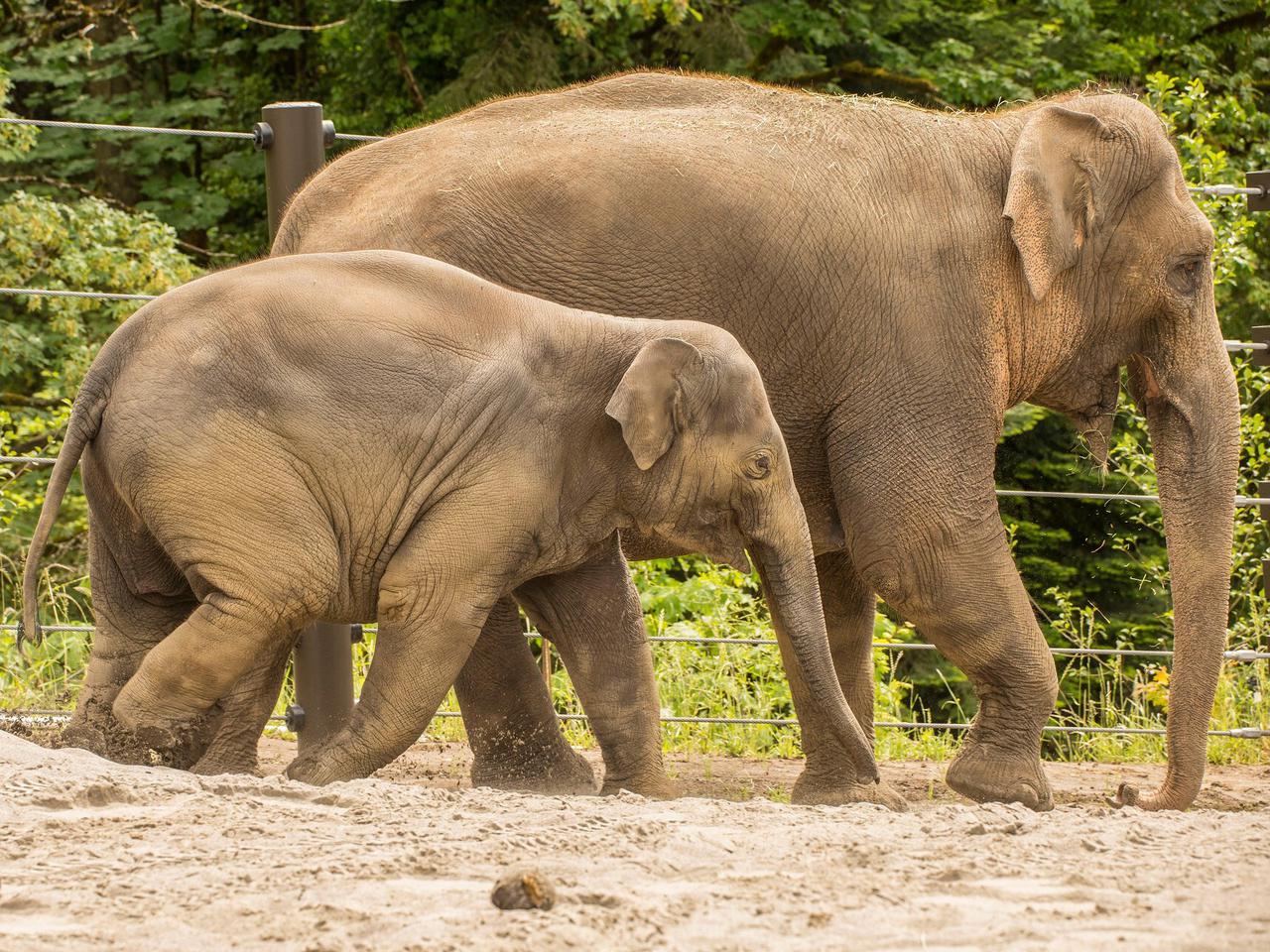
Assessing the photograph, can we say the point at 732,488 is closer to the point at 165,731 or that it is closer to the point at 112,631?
the point at 165,731

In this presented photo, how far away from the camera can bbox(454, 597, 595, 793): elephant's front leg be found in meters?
5.56

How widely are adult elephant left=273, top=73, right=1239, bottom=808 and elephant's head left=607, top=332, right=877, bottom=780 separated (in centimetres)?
36

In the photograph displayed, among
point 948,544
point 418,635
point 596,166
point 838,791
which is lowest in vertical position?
point 838,791

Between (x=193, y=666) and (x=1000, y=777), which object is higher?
(x=193, y=666)

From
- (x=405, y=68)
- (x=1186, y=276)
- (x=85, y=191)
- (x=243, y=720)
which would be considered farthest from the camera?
(x=405, y=68)

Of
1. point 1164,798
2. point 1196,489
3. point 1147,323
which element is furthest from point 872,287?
point 1164,798

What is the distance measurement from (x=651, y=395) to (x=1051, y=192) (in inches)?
58.9

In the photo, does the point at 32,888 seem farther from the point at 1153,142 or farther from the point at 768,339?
the point at 1153,142

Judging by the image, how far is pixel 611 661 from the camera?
5281 millimetres

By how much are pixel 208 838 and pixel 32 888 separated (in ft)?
1.38

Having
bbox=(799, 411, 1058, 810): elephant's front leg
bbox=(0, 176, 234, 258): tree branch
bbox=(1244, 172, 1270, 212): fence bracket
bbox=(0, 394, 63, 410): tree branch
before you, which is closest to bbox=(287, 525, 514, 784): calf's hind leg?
bbox=(799, 411, 1058, 810): elephant's front leg

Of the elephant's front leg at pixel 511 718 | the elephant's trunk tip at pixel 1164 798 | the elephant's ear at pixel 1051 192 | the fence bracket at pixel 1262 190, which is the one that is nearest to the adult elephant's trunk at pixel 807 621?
the elephant's front leg at pixel 511 718

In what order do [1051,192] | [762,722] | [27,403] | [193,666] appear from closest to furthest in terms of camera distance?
[193,666] < [1051,192] < [762,722] < [27,403]

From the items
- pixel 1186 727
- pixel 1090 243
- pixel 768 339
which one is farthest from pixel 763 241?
pixel 1186 727
